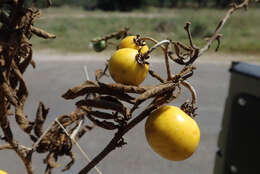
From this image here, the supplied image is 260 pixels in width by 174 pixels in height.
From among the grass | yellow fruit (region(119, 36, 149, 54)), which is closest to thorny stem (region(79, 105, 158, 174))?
yellow fruit (region(119, 36, 149, 54))

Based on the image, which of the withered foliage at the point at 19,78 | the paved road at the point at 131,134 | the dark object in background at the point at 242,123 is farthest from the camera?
the paved road at the point at 131,134

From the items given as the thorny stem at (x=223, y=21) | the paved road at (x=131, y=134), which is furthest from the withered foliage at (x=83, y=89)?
the paved road at (x=131, y=134)

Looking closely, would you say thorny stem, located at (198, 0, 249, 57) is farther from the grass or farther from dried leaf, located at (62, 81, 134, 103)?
the grass

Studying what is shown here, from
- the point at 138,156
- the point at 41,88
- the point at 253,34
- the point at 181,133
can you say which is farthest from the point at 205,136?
the point at 253,34

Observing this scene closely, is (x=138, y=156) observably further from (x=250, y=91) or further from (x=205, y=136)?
(x=250, y=91)

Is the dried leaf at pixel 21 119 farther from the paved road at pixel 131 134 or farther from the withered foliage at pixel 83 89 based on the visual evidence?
the paved road at pixel 131 134

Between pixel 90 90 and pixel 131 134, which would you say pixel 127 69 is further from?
pixel 131 134

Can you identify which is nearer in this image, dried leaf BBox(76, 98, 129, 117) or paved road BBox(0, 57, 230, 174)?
dried leaf BBox(76, 98, 129, 117)
